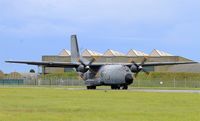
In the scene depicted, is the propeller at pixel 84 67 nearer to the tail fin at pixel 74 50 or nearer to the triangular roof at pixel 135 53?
the tail fin at pixel 74 50

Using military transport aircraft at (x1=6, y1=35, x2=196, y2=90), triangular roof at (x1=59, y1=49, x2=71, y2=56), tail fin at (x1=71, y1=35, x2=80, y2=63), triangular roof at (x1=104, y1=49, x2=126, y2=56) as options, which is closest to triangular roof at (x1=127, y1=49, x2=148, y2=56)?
triangular roof at (x1=104, y1=49, x2=126, y2=56)

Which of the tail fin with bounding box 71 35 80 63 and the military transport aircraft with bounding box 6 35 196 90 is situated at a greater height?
the tail fin with bounding box 71 35 80 63

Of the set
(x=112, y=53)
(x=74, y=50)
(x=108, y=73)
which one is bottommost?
(x=108, y=73)

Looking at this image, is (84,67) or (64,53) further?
(64,53)

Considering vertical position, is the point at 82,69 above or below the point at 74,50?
below

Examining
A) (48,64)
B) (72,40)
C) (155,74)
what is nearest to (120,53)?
(155,74)

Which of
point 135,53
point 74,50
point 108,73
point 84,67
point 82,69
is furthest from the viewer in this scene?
point 135,53

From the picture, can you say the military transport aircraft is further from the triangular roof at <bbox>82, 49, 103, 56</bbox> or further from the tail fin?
the triangular roof at <bbox>82, 49, 103, 56</bbox>

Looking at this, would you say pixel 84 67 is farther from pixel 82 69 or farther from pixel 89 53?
pixel 89 53

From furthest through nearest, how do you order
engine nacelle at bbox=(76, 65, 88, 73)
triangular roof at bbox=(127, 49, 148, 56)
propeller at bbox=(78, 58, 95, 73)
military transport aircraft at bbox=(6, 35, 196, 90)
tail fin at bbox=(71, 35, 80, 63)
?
triangular roof at bbox=(127, 49, 148, 56)
tail fin at bbox=(71, 35, 80, 63)
engine nacelle at bbox=(76, 65, 88, 73)
propeller at bbox=(78, 58, 95, 73)
military transport aircraft at bbox=(6, 35, 196, 90)

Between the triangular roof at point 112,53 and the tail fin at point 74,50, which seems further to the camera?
the triangular roof at point 112,53

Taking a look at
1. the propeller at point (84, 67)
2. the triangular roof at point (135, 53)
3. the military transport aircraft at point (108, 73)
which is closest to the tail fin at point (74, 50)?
the military transport aircraft at point (108, 73)

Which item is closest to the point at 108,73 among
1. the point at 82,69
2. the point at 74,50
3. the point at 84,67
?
the point at 84,67

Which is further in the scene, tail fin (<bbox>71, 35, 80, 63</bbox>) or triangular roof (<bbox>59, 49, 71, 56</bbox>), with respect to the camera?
triangular roof (<bbox>59, 49, 71, 56</bbox>)
